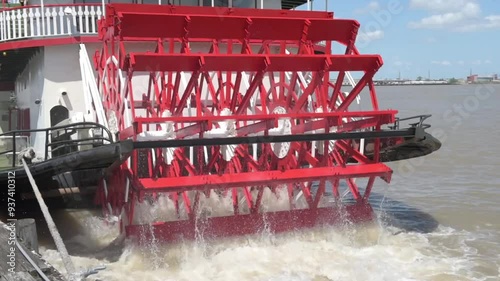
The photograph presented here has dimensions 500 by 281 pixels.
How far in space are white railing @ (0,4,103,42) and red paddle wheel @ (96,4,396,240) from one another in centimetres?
49

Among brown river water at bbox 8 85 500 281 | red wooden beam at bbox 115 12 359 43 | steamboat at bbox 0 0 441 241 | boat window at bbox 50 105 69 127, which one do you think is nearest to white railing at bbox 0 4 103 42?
steamboat at bbox 0 0 441 241

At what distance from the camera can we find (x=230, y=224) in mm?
5316

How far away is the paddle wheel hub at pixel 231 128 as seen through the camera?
4.91m

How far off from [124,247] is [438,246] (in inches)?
114

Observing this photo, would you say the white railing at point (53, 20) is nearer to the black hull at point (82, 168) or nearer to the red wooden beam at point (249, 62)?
the black hull at point (82, 168)

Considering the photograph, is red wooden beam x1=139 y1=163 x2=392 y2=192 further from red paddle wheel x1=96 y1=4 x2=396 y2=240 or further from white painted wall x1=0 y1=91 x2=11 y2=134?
white painted wall x1=0 y1=91 x2=11 y2=134

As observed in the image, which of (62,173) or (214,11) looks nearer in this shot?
(62,173)

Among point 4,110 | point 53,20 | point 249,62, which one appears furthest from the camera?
point 4,110

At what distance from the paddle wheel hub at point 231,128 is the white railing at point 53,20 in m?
0.46

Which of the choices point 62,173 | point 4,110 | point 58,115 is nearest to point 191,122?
point 62,173

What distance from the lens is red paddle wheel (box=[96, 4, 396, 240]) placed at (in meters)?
4.90

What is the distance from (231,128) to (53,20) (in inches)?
96.1

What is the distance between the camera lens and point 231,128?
17.3 ft

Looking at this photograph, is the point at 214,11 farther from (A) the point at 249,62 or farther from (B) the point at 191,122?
(B) the point at 191,122
